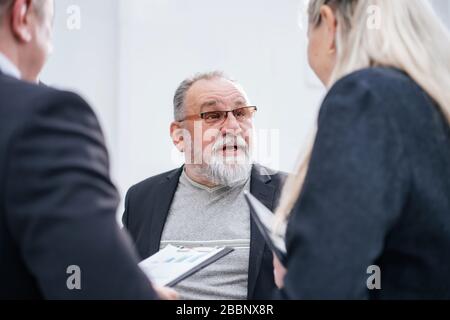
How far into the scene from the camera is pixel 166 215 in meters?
2.04

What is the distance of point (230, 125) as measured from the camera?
2201 millimetres

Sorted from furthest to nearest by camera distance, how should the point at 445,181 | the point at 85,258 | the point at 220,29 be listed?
the point at 220,29 < the point at 445,181 < the point at 85,258

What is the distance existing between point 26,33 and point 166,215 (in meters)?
1.21

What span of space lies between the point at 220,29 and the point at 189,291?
58.0 inches

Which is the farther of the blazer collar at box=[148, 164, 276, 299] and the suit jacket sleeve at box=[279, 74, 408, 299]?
the blazer collar at box=[148, 164, 276, 299]

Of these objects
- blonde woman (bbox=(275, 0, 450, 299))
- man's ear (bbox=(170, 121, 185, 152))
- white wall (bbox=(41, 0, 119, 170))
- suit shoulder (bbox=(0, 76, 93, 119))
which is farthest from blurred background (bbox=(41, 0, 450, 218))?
suit shoulder (bbox=(0, 76, 93, 119))

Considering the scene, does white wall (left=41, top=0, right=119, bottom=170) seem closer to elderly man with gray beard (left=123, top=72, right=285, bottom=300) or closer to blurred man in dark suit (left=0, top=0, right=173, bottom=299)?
elderly man with gray beard (left=123, top=72, right=285, bottom=300)

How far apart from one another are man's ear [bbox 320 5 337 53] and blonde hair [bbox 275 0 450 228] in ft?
0.03

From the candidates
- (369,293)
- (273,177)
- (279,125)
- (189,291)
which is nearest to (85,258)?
(369,293)

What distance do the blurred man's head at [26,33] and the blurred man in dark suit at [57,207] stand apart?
0.41 ft

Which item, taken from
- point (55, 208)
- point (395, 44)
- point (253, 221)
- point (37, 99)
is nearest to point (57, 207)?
point (55, 208)

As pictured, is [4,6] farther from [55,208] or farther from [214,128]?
[214,128]

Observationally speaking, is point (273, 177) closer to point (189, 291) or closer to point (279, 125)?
point (189, 291)

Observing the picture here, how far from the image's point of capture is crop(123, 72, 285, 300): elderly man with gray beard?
1.84 meters
